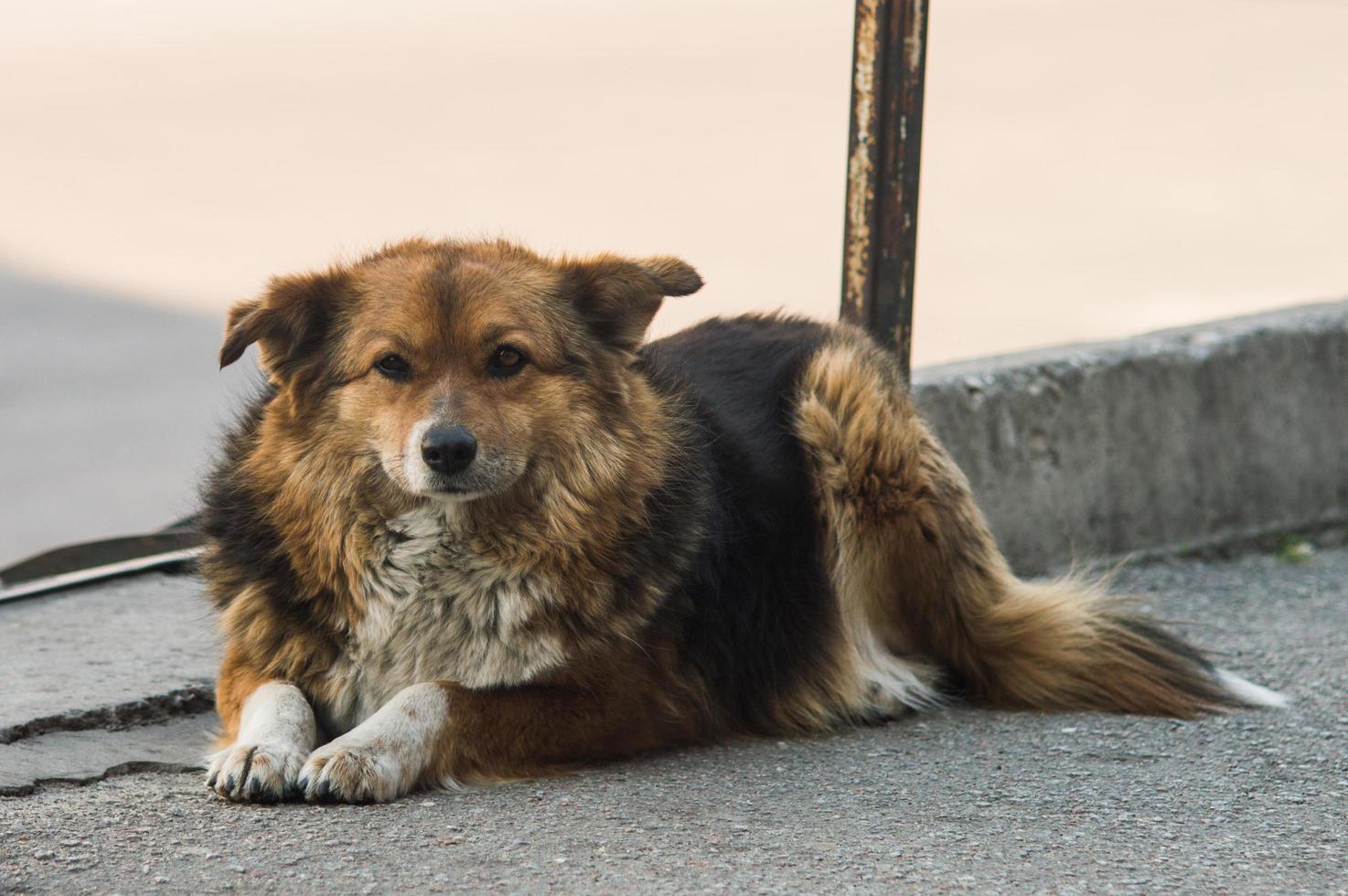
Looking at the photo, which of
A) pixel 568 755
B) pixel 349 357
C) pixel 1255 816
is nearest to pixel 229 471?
pixel 349 357

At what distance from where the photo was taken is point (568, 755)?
157 inches

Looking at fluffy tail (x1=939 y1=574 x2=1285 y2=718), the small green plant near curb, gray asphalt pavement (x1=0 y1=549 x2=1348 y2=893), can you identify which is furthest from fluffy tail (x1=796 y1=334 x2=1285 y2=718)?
the small green plant near curb

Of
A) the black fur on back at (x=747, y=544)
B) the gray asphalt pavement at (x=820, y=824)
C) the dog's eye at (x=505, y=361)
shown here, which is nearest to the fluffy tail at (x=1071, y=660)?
the gray asphalt pavement at (x=820, y=824)

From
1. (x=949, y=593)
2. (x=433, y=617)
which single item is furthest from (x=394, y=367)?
(x=949, y=593)

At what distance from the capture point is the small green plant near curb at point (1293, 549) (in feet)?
22.0

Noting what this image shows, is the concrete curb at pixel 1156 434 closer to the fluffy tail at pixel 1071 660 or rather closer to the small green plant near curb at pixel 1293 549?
the small green plant near curb at pixel 1293 549

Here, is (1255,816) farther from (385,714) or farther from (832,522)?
A: (385,714)

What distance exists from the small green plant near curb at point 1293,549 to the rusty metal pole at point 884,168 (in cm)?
212

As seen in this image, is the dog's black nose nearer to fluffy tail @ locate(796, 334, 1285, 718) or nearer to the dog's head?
the dog's head

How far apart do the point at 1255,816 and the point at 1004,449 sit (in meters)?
2.49

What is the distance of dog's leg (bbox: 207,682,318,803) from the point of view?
3613 millimetres

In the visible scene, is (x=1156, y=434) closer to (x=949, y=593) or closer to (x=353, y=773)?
(x=949, y=593)

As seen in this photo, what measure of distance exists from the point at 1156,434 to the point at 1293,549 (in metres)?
0.82

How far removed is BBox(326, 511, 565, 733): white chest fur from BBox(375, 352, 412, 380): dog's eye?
13.3 inches
